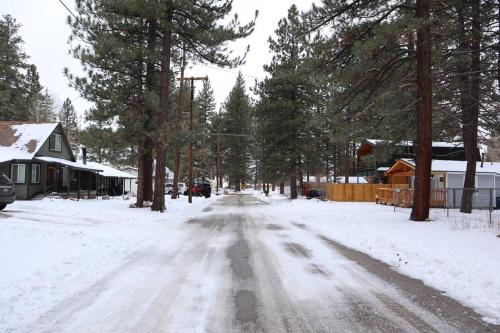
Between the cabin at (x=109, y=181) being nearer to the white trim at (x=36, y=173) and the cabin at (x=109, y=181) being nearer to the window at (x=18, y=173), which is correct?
the white trim at (x=36, y=173)

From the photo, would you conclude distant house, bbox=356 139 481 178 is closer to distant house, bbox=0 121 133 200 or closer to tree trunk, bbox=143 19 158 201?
tree trunk, bbox=143 19 158 201

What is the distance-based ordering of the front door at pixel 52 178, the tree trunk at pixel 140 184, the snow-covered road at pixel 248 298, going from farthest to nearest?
the front door at pixel 52 178 → the tree trunk at pixel 140 184 → the snow-covered road at pixel 248 298

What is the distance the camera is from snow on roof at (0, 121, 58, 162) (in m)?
30.6

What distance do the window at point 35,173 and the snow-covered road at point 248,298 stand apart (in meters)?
23.5

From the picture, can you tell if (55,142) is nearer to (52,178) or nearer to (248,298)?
(52,178)

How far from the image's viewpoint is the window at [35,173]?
30734 mm

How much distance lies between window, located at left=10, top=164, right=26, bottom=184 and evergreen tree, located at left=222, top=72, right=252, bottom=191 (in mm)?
50568

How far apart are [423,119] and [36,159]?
25060 mm

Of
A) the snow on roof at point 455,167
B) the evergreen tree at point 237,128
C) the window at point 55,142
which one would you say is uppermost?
the evergreen tree at point 237,128

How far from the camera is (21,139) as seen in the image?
32.6 meters

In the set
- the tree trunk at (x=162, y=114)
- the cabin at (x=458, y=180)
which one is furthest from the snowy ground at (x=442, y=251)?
the cabin at (x=458, y=180)

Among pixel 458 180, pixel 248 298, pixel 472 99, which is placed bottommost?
pixel 248 298

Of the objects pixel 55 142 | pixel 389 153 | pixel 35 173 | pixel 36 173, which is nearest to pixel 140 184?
pixel 35 173

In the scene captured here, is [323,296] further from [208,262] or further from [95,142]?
[95,142]
